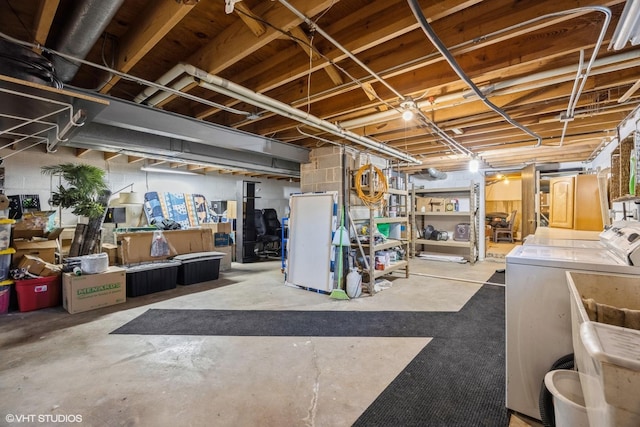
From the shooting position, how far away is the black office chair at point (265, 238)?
7453mm

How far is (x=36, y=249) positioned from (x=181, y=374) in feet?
11.2

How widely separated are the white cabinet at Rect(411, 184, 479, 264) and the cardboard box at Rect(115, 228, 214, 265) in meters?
4.82

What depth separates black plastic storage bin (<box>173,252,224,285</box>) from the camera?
4746 mm

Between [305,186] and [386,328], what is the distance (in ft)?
9.33

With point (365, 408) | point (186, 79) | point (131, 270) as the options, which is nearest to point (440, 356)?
point (365, 408)

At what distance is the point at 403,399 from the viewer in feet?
6.09

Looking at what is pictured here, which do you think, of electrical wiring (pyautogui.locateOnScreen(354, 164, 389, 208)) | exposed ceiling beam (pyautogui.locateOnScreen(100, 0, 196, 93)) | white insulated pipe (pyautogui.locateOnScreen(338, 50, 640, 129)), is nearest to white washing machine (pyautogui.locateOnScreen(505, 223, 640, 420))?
white insulated pipe (pyautogui.locateOnScreen(338, 50, 640, 129))

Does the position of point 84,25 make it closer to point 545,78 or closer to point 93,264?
point 93,264

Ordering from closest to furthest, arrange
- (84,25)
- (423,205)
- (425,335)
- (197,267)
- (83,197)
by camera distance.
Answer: (84,25) → (425,335) → (83,197) → (197,267) → (423,205)

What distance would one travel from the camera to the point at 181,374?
2.12 metres

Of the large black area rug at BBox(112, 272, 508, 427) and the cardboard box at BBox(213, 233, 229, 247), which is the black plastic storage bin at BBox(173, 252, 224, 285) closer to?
the cardboard box at BBox(213, 233, 229, 247)

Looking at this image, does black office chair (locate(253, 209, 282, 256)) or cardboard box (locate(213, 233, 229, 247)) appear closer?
cardboard box (locate(213, 233, 229, 247))

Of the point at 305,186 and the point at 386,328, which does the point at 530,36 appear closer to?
the point at 386,328

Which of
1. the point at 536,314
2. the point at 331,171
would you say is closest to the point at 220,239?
the point at 331,171
